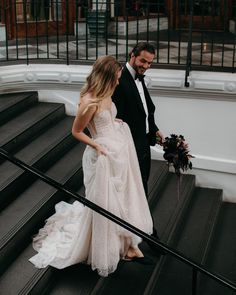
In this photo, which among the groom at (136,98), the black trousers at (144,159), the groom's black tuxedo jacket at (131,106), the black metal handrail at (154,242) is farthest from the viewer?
the black trousers at (144,159)

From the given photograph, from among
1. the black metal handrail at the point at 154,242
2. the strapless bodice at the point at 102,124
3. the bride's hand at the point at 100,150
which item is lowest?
the black metal handrail at the point at 154,242

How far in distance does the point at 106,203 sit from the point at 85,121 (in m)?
0.62

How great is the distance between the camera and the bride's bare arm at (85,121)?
3799mm

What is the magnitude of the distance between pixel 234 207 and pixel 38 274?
2987mm

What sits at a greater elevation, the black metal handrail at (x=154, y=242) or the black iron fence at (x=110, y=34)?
the black iron fence at (x=110, y=34)

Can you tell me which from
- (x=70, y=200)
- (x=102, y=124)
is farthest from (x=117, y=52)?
(x=102, y=124)

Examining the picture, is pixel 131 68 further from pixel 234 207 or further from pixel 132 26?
pixel 132 26

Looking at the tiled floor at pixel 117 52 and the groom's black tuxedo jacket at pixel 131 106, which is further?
the tiled floor at pixel 117 52

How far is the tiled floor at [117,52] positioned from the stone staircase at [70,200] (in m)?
0.90

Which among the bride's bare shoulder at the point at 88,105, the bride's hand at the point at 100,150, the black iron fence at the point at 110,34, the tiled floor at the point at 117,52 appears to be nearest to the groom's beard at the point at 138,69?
the bride's bare shoulder at the point at 88,105

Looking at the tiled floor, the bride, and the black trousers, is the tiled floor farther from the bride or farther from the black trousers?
the bride

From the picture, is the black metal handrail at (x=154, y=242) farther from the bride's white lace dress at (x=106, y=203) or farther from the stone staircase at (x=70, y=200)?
the stone staircase at (x=70, y=200)

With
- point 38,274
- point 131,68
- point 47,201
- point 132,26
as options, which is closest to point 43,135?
point 47,201

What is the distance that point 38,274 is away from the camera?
376 cm
